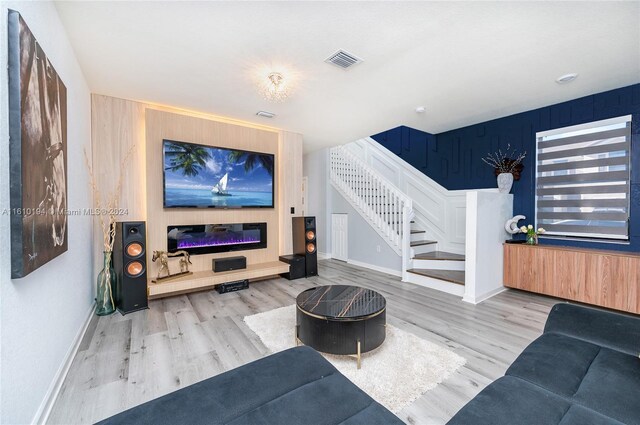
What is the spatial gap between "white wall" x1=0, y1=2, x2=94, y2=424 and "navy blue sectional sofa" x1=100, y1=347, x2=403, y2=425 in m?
0.77

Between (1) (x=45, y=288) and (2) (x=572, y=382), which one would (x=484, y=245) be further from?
(1) (x=45, y=288)

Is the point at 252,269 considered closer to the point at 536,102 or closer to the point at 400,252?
the point at 400,252

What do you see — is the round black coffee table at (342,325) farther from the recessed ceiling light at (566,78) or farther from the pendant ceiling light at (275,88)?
the recessed ceiling light at (566,78)

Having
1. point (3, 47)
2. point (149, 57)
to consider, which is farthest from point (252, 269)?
point (3, 47)

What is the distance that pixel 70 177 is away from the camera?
7.65ft

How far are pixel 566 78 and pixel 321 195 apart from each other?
4.44 m

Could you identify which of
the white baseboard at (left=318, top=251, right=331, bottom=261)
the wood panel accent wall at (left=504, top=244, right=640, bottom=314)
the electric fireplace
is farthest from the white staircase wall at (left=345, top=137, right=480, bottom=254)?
the electric fireplace

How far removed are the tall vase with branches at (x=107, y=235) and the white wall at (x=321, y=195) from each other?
3819 millimetres

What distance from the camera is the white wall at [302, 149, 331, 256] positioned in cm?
623

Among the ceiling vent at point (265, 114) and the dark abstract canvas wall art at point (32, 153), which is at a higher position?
the ceiling vent at point (265, 114)

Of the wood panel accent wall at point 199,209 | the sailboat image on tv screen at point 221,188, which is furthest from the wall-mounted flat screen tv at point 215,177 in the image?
the wood panel accent wall at point 199,209

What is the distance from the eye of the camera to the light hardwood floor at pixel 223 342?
67.1 inches

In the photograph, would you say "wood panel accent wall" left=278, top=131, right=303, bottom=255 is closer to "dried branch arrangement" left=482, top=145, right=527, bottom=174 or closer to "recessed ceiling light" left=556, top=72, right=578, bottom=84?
"dried branch arrangement" left=482, top=145, right=527, bottom=174

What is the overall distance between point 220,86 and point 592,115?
15.4 feet
